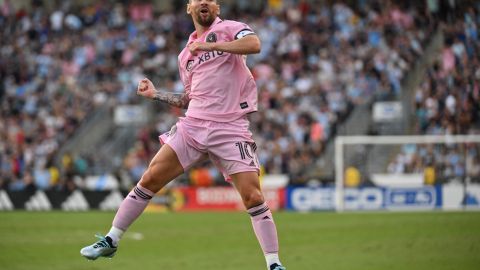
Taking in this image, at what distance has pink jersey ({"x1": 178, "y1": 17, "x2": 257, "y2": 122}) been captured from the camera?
8984 millimetres

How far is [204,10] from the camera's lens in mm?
8977

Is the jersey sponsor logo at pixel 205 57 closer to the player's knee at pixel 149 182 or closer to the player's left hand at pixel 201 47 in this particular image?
the player's left hand at pixel 201 47

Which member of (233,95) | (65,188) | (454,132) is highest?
(233,95)

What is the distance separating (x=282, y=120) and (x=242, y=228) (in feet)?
36.1

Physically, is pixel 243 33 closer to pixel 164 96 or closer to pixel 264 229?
pixel 164 96

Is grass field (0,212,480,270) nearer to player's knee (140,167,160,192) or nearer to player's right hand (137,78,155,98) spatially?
player's knee (140,167,160,192)

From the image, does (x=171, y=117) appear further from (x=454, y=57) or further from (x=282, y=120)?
(x=454, y=57)

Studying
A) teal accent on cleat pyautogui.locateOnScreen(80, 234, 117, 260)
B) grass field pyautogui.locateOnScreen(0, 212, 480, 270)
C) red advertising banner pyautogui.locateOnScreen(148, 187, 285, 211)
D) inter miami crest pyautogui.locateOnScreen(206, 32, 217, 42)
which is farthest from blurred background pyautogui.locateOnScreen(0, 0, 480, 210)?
teal accent on cleat pyautogui.locateOnScreen(80, 234, 117, 260)

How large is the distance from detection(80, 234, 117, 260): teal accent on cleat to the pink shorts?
105 centimetres

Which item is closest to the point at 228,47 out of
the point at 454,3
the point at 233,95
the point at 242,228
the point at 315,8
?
the point at 233,95

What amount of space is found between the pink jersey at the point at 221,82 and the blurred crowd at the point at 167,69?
16.0 metres

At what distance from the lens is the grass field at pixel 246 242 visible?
1173 centimetres

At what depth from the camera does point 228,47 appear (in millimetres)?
8586

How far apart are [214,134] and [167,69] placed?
943 inches
